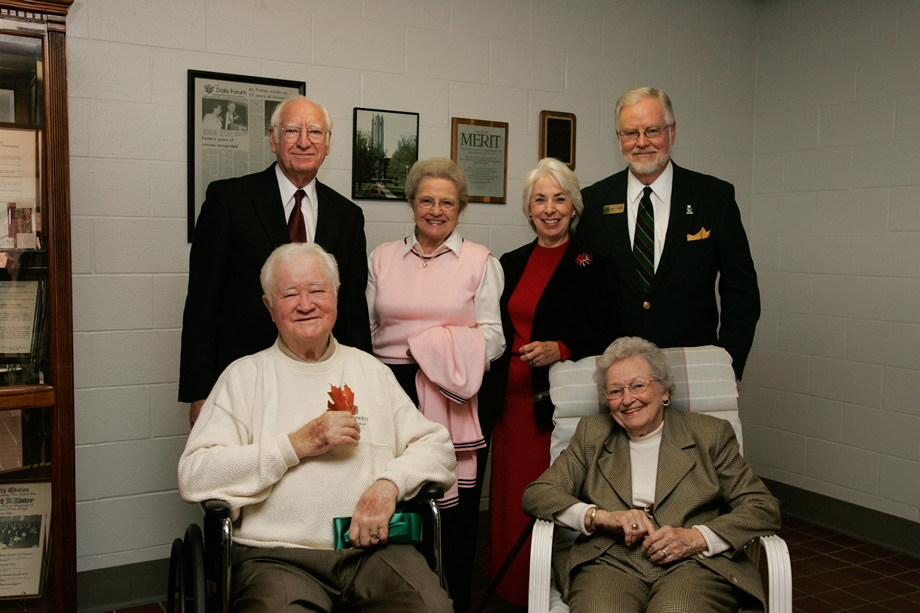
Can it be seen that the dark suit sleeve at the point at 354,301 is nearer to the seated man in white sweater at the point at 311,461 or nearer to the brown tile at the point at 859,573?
the seated man in white sweater at the point at 311,461

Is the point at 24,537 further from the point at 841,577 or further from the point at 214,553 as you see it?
the point at 841,577

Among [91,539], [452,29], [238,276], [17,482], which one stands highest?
[452,29]

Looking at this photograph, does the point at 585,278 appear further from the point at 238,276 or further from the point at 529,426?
the point at 238,276

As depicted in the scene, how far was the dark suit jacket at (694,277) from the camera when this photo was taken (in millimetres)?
2854

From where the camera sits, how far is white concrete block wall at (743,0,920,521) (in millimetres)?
3852

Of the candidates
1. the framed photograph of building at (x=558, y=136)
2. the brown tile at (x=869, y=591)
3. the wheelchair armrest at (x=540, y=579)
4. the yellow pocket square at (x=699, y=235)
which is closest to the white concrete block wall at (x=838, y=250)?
the brown tile at (x=869, y=591)

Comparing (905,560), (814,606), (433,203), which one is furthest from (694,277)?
(905,560)

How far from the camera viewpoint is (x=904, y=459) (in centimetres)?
384

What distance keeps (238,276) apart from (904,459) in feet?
10.5

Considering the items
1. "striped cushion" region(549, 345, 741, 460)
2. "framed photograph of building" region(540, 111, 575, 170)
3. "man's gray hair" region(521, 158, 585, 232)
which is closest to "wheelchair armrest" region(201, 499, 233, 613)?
"striped cushion" region(549, 345, 741, 460)

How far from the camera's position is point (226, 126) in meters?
3.24

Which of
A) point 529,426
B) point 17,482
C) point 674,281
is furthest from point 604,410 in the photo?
point 17,482

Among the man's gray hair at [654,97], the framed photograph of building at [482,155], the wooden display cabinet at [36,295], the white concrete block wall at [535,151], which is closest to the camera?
the wooden display cabinet at [36,295]

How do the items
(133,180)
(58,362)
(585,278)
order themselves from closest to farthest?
(58,362) → (585,278) → (133,180)
